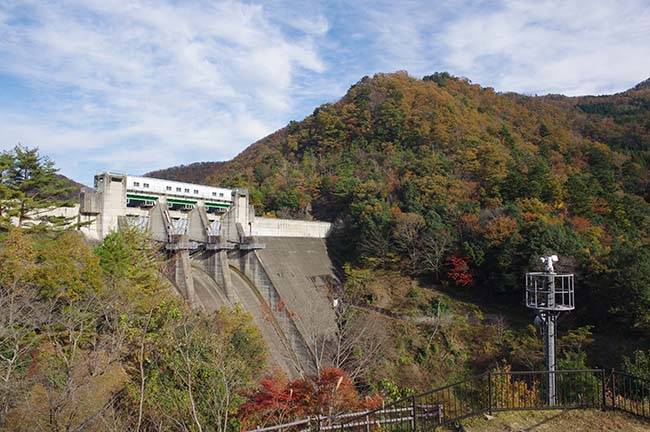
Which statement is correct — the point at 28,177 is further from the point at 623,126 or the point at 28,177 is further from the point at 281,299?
the point at 623,126

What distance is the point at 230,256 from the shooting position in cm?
2664

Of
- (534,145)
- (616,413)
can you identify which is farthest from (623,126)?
(616,413)

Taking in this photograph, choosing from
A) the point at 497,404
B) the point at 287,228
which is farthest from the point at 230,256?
the point at 497,404

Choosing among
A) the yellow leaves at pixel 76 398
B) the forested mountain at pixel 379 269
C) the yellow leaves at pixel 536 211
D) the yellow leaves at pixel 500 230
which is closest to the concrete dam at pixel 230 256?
the forested mountain at pixel 379 269

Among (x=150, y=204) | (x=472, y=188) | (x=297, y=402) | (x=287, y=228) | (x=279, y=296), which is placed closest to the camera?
(x=297, y=402)

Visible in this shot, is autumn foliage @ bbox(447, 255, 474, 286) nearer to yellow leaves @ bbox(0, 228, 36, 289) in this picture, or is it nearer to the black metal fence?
the black metal fence

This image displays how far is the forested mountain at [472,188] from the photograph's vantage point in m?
24.8

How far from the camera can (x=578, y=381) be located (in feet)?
44.5

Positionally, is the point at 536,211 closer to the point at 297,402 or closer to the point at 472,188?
the point at 472,188

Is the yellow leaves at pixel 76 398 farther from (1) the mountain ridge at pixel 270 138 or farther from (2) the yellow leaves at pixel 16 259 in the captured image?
(1) the mountain ridge at pixel 270 138

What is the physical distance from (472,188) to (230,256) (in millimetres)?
18103

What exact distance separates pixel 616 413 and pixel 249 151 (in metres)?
60.1

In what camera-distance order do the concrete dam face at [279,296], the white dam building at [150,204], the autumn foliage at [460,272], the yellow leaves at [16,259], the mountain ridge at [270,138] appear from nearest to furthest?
the yellow leaves at [16,259] < the white dam building at [150,204] < the concrete dam face at [279,296] < the autumn foliage at [460,272] < the mountain ridge at [270,138]

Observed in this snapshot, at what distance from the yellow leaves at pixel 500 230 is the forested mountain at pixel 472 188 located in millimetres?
67
